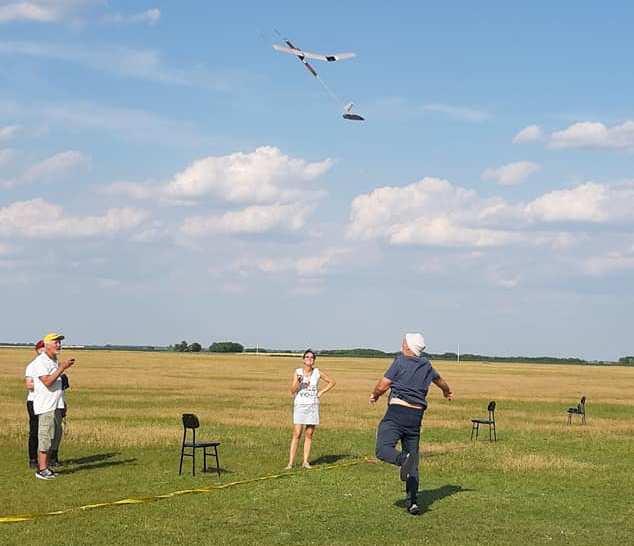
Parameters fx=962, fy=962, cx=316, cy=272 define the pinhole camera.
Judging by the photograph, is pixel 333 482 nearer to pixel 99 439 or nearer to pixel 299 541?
pixel 299 541

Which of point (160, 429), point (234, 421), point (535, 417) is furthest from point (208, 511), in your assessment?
point (535, 417)

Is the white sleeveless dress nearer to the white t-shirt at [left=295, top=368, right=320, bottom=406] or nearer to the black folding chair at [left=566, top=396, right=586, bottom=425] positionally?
the white t-shirt at [left=295, top=368, right=320, bottom=406]

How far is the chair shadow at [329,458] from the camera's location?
19.3 metres

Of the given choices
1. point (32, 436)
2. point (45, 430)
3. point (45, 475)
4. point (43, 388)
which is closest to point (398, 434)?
point (45, 430)

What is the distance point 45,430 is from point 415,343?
21.8 ft

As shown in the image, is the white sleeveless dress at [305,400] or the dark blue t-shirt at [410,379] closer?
the dark blue t-shirt at [410,379]

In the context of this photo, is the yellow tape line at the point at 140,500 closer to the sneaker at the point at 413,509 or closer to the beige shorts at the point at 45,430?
the beige shorts at the point at 45,430

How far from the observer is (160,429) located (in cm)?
2598

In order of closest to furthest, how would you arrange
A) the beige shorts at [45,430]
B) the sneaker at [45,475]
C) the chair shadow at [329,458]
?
the beige shorts at [45,430]
the sneaker at [45,475]
the chair shadow at [329,458]

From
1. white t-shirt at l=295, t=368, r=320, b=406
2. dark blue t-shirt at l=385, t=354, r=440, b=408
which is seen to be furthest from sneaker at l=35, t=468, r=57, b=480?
dark blue t-shirt at l=385, t=354, r=440, b=408

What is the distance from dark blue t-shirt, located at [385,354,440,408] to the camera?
41.5ft

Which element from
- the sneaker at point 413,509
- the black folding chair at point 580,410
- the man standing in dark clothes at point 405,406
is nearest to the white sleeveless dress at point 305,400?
the sneaker at point 413,509

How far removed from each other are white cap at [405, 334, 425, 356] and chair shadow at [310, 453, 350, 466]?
22.1ft

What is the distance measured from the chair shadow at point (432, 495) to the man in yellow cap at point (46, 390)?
5918 mm
